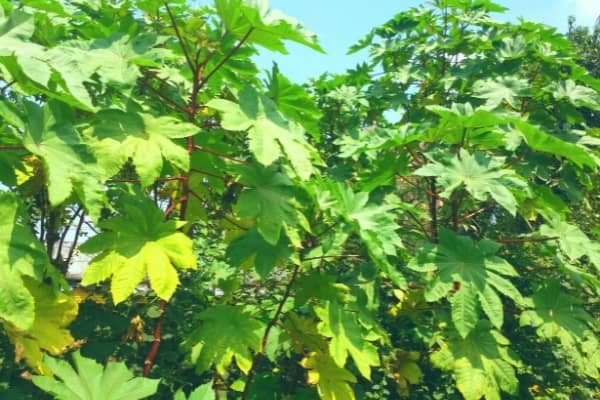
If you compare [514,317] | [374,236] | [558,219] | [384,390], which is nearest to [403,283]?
[374,236]

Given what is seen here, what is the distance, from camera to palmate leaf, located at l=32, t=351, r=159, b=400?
75.7 inches

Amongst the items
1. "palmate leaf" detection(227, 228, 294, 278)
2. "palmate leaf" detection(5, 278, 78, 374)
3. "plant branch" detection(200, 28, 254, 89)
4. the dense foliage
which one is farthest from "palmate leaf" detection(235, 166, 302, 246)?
"palmate leaf" detection(5, 278, 78, 374)

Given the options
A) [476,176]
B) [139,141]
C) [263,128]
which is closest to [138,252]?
[139,141]

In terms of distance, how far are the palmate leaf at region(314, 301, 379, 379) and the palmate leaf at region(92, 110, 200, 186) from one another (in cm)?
103

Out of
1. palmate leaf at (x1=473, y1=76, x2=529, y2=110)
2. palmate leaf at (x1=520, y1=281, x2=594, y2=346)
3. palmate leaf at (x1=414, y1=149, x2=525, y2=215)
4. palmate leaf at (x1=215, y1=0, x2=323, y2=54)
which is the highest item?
palmate leaf at (x1=215, y1=0, x2=323, y2=54)

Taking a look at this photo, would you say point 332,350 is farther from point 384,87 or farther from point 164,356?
point 384,87

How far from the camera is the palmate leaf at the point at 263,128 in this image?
2238 mm

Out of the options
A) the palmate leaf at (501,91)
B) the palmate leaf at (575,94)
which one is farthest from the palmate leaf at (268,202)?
the palmate leaf at (575,94)

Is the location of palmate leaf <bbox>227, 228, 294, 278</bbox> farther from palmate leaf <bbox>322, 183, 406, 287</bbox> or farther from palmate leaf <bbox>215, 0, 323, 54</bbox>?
palmate leaf <bbox>215, 0, 323, 54</bbox>

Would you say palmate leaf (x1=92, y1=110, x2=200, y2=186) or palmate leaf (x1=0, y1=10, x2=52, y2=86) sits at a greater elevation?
palmate leaf (x1=0, y1=10, x2=52, y2=86)

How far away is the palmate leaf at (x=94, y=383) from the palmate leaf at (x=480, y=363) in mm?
1842

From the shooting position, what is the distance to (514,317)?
4.15m

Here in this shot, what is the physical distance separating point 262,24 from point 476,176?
1.51m

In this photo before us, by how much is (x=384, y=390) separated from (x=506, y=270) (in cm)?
112
